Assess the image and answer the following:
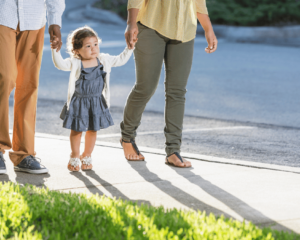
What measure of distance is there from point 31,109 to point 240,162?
2092mm

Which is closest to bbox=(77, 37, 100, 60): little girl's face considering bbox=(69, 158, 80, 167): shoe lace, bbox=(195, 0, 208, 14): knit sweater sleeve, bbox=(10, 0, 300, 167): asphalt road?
bbox=(69, 158, 80, 167): shoe lace

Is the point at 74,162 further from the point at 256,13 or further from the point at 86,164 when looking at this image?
the point at 256,13

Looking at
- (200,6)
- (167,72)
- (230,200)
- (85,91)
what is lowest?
(230,200)

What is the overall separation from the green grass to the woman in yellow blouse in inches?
68.1

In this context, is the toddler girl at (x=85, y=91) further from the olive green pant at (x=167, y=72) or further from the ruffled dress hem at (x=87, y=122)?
the olive green pant at (x=167, y=72)

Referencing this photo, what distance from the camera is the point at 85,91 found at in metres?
4.85

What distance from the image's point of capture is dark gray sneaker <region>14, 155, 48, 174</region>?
472 cm

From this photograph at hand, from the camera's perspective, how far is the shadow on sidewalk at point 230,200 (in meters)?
3.60

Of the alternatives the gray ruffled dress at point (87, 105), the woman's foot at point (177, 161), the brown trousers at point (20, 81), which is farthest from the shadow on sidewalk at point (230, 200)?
the brown trousers at point (20, 81)

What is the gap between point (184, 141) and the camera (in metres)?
6.70

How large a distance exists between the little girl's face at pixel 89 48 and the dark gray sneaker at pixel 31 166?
103cm

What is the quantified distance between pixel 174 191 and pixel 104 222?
1.14 meters

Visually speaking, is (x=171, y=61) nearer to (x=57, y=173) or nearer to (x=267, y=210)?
(x=57, y=173)

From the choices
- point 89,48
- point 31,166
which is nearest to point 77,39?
point 89,48
